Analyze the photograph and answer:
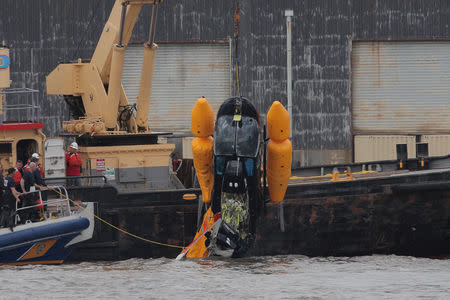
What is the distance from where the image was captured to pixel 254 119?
1894 centimetres

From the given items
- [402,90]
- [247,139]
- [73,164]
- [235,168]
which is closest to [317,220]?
[235,168]

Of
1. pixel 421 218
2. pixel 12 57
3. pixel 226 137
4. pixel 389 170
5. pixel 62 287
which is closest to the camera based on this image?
pixel 62 287

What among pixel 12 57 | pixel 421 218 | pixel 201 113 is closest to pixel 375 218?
pixel 421 218

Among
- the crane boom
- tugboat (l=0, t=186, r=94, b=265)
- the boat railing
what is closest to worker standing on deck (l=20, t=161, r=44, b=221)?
the boat railing

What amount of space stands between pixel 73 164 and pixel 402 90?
1553 centimetres

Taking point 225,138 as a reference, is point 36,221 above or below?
below

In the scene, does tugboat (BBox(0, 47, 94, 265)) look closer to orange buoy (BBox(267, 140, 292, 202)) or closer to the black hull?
the black hull

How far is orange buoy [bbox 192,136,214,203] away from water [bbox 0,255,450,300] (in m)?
1.58

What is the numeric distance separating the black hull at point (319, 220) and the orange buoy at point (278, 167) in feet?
4.43

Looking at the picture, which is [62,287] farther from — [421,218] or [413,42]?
[413,42]

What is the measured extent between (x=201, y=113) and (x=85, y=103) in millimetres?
3993

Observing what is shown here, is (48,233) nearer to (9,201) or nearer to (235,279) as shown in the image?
(9,201)

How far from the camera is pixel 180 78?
1287 inches

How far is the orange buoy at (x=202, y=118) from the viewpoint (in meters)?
18.9
